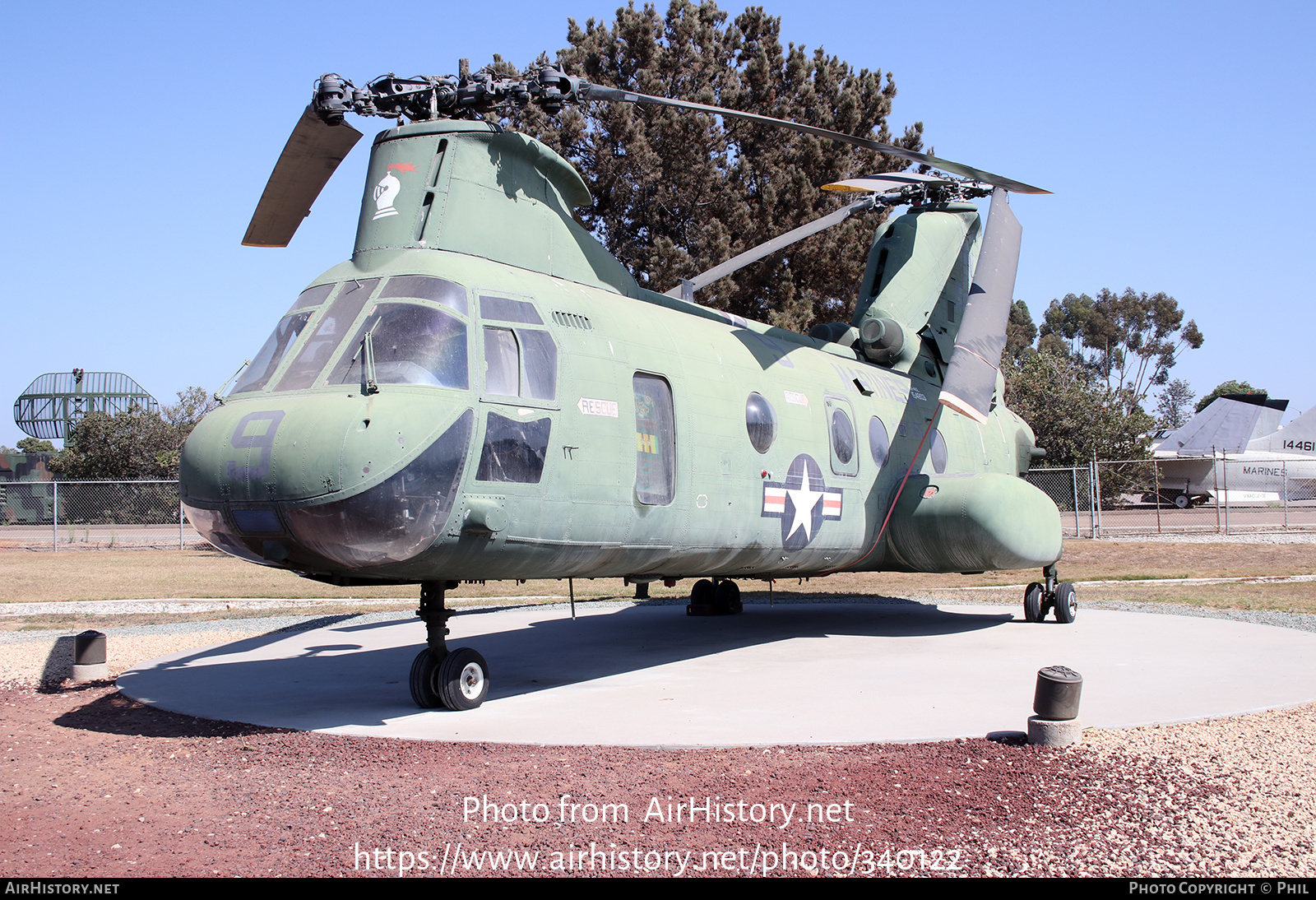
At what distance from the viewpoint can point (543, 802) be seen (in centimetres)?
573

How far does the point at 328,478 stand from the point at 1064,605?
35.5ft

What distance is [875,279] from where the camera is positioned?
48.3 ft

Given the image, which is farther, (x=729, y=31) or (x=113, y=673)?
(x=729, y=31)


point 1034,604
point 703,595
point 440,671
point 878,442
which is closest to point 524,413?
point 440,671

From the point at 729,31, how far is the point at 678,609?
849 inches

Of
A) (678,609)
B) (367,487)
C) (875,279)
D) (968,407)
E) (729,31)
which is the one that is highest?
(729,31)

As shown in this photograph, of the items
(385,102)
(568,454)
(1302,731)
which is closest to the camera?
(1302,731)

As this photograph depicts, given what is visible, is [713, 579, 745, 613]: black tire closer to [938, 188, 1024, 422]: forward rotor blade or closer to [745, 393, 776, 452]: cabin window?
[745, 393, 776, 452]: cabin window

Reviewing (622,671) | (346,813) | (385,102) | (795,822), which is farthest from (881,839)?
(385,102)

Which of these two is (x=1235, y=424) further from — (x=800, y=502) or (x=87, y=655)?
(x=87, y=655)

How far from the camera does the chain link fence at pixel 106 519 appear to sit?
1337 inches

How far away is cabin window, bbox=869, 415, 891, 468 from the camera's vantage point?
40.0 ft
